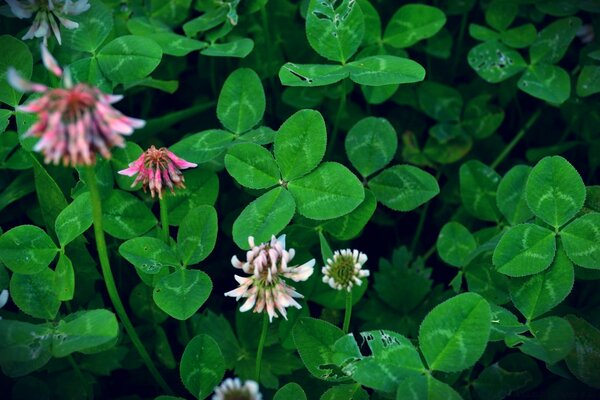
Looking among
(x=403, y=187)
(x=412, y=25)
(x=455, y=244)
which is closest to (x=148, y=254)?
(x=403, y=187)

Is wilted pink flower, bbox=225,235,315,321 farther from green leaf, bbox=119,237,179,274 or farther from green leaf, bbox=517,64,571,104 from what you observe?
green leaf, bbox=517,64,571,104

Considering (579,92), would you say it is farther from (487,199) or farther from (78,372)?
(78,372)

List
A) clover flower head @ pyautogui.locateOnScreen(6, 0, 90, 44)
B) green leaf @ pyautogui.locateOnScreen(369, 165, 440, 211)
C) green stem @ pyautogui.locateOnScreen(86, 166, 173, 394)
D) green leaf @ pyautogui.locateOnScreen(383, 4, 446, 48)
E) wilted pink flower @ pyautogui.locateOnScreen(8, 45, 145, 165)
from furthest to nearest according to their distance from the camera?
green leaf @ pyautogui.locateOnScreen(383, 4, 446, 48), green leaf @ pyautogui.locateOnScreen(369, 165, 440, 211), clover flower head @ pyautogui.locateOnScreen(6, 0, 90, 44), green stem @ pyautogui.locateOnScreen(86, 166, 173, 394), wilted pink flower @ pyautogui.locateOnScreen(8, 45, 145, 165)

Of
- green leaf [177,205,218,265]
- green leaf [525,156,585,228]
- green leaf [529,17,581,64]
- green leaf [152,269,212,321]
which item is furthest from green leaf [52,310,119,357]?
green leaf [529,17,581,64]

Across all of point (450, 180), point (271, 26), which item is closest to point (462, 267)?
point (450, 180)

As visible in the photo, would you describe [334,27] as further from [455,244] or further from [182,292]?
[182,292]

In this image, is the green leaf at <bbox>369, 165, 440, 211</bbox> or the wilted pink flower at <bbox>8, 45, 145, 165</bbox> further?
the green leaf at <bbox>369, 165, 440, 211</bbox>
